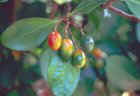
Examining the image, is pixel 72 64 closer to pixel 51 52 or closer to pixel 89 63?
pixel 51 52

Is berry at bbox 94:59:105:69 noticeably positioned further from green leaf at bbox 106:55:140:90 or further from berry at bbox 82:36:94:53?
berry at bbox 82:36:94:53

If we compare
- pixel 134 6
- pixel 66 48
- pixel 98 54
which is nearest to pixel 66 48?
pixel 66 48

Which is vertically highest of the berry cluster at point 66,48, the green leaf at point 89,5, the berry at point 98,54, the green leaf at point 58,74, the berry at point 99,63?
the green leaf at point 89,5

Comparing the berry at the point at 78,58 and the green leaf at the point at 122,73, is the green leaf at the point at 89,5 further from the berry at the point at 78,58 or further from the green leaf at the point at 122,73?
the green leaf at the point at 122,73

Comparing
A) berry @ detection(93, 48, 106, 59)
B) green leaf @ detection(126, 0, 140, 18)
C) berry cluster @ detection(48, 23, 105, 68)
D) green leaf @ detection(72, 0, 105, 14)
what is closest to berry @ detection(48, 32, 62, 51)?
berry cluster @ detection(48, 23, 105, 68)

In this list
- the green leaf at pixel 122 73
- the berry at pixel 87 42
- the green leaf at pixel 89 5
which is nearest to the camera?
the green leaf at pixel 89 5

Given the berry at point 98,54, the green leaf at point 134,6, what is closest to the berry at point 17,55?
the berry at point 98,54

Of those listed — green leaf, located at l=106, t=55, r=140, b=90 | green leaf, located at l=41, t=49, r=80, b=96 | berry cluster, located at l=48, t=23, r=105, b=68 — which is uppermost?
berry cluster, located at l=48, t=23, r=105, b=68
